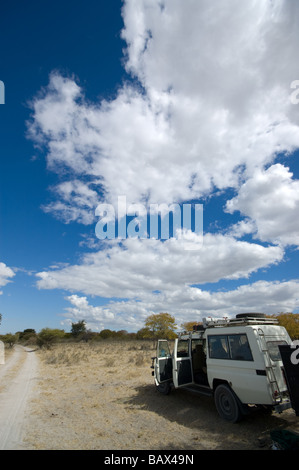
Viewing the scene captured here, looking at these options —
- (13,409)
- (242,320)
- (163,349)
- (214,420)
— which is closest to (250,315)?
(242,320)

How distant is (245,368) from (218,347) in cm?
108

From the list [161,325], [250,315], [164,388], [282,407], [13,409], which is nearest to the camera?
Result: [282,407]

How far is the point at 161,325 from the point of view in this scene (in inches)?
1375

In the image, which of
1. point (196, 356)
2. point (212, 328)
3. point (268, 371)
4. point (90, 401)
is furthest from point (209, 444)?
point (90, 401)

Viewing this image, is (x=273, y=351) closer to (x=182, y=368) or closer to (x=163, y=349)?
(x=182, y=368)

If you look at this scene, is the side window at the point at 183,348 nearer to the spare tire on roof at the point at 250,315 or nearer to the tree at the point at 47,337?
the spare tire on roof at the point at 250,315

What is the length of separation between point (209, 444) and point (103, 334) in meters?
94.6

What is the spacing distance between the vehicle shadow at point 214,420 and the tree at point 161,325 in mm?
26186

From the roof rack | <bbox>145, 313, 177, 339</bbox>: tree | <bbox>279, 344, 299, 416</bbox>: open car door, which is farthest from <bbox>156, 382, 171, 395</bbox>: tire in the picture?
<bbox>145, 313, 177, 339</bbox>: tree

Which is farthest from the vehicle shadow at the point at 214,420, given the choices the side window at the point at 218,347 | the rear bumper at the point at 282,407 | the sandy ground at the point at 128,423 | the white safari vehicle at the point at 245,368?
the side window at the point at 218,347

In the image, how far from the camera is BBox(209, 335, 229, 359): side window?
266 inches

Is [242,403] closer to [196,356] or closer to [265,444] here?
[265,444]

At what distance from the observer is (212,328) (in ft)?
24.1
